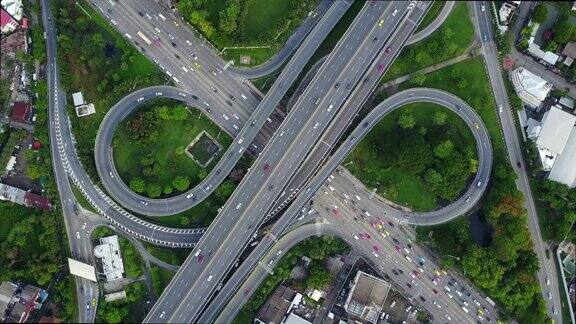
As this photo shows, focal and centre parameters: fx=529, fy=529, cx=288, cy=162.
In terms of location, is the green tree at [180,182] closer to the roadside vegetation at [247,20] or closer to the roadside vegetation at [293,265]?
the roadside vegetation at [293,265]

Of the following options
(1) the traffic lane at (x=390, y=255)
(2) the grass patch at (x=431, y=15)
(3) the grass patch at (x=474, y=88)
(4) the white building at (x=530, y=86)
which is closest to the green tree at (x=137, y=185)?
(1) the traffic lane at (x=390, y=255)

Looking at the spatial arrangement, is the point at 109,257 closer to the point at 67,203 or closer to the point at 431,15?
the point at 67,203

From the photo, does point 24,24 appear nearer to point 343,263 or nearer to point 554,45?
point 343,263

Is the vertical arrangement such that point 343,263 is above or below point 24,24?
below

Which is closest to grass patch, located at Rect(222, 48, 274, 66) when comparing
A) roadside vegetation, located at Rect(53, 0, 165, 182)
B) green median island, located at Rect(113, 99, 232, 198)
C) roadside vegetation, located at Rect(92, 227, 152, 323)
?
green median island, located at Rect(113, 99, 232, 198)

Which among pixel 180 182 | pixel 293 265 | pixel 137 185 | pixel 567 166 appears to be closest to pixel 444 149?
pixel 567 166

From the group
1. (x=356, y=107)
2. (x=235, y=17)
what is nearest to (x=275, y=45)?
(x=235, y=17)

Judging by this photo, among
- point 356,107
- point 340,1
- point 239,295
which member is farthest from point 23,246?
point 340,1

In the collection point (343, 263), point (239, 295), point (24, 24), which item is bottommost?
point (239, 295)
